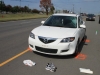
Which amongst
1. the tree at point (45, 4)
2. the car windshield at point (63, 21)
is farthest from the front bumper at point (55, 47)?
the tree at point (45, 4)

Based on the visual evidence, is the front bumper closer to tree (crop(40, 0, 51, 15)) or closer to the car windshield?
the car windshield

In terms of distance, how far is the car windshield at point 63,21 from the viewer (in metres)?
6.64

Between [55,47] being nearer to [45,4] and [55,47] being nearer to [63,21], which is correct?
[63,21]

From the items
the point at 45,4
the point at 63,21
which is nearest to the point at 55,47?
the point at 63,21

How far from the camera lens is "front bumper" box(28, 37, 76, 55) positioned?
5102 millimetres

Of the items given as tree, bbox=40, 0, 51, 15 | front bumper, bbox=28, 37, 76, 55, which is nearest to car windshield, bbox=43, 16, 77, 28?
front bumper, bbox=28, 37, 76, 55

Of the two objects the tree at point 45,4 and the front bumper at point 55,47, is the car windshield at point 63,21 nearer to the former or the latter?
the front bumper at point 55,47

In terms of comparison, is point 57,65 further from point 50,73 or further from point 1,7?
point 1,7

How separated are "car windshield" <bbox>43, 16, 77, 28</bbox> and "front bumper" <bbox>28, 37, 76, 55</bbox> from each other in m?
1.42

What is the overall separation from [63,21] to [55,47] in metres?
2.07

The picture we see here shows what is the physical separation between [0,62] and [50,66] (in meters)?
1.65

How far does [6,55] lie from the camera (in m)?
→ 5.61

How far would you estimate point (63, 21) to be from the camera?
22.4ft

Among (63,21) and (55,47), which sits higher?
(63,21)
